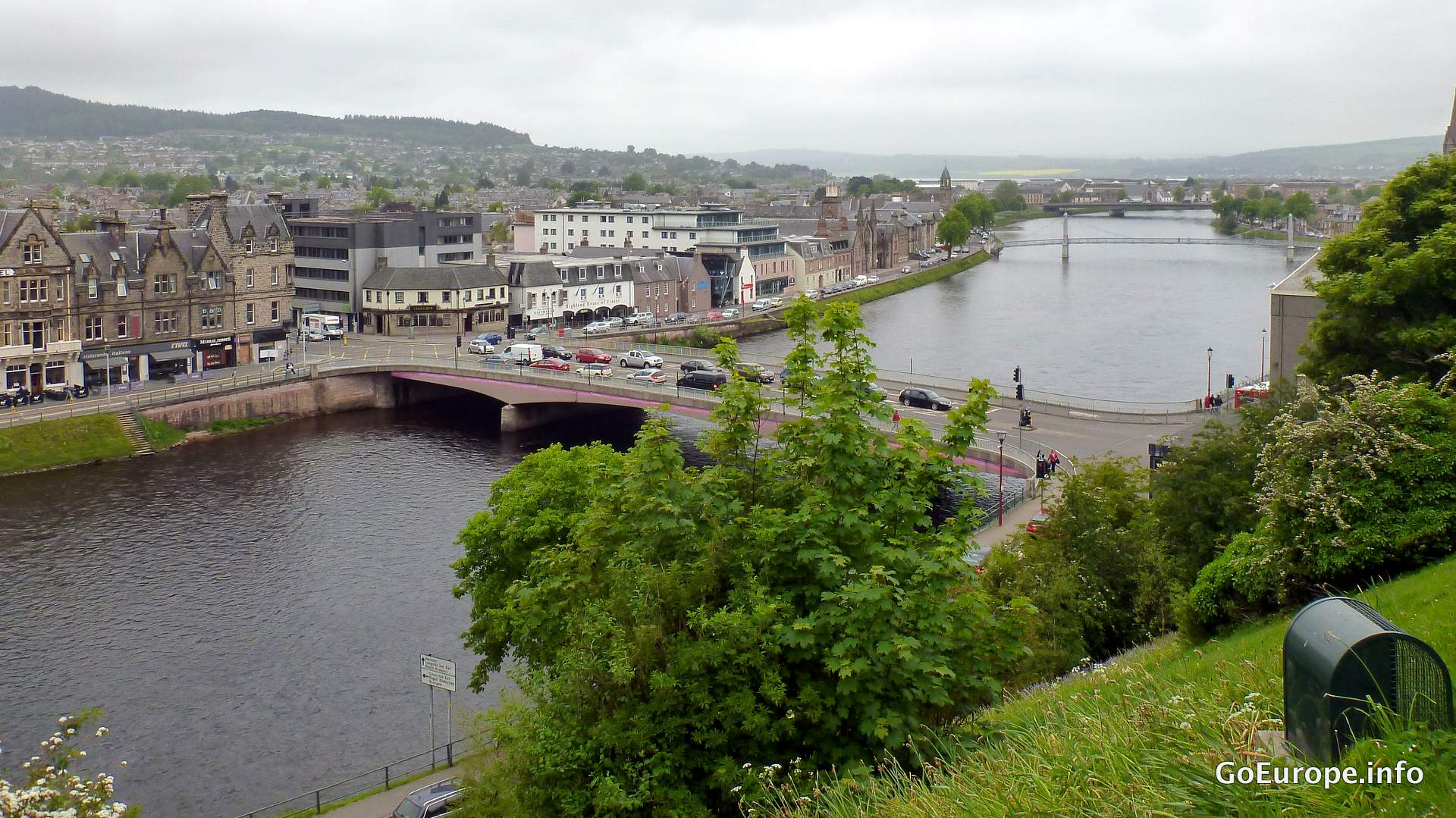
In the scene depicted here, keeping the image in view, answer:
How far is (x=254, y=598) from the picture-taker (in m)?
23.9

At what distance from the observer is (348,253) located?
56438 mm

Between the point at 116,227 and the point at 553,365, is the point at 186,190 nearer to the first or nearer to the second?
the point at 116,227

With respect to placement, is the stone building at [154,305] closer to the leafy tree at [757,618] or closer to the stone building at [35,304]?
the stone building at [35,304]

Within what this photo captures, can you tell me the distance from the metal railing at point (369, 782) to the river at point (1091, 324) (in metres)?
24.3

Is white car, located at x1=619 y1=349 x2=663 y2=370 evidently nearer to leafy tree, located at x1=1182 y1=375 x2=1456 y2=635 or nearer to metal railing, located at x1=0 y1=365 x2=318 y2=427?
metal railing, located at x1=0 y1=365 x2=318 y2=427

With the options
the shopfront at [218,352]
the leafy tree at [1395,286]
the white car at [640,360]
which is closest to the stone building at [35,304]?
the shopfront at [218,352]

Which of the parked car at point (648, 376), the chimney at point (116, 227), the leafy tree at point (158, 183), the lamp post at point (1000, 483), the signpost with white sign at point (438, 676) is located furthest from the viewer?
the leafy tree at point (158, 183)

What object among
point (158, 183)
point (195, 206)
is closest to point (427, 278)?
point (195, 206)

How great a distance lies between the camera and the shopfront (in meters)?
Result: 44.3

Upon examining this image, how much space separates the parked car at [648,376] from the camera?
133 feet

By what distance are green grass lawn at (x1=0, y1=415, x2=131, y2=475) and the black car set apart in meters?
22.3

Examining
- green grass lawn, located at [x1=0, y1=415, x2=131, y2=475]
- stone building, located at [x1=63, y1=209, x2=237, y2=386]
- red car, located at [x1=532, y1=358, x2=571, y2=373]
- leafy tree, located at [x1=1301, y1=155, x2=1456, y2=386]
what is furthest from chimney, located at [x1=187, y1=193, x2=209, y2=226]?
leafy tree, located at [x1=1301, y1=155, x2=1456, y2=386]

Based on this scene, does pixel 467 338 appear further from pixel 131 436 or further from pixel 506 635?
pixel 506 635

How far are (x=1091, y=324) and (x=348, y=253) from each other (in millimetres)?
37295
